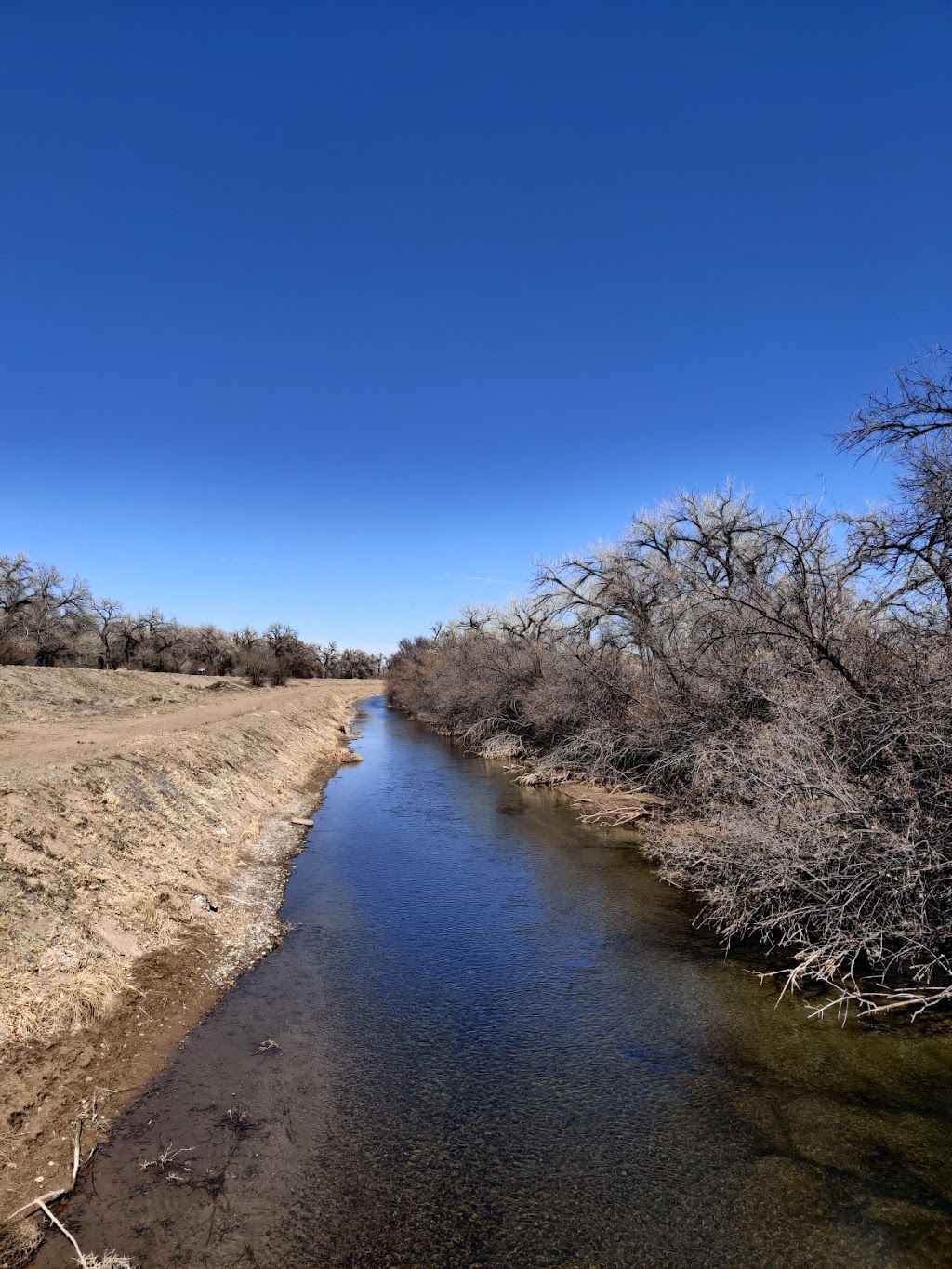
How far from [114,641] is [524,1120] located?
71.2m

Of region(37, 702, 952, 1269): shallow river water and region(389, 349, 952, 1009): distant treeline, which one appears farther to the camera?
region(389, 349, 952, 1009): distant treeline

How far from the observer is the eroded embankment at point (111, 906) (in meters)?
5.84

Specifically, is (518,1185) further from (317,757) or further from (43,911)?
(317,757)

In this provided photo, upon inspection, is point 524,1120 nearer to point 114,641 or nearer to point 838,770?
point 838,770

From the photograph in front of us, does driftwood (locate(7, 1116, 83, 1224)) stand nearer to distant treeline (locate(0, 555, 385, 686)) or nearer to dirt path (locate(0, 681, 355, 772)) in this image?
dirt path (locate(0, 681, 355, 772))

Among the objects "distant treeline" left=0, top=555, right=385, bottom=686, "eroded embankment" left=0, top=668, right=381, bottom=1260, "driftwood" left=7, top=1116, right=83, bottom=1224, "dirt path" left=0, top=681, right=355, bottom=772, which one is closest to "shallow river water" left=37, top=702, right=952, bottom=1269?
"driftwood" left=7, top=1116, right=83, bottom=1224

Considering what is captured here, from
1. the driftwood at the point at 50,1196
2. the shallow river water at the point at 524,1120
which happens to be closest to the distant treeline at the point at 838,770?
the shallow river water at the point at 524,1120

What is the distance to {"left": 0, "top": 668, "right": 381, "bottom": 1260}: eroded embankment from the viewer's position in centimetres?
584

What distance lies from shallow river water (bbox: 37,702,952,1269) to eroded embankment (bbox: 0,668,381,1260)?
1.68 feet

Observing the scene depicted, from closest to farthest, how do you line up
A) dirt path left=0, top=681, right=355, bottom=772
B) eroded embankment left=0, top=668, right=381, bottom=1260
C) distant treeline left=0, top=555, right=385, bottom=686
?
eroded embankment left=0, top=668, right=381, bottom=1260 < dirt path left=0, top=681, right=355, bottom=772 < distant treeline left=0, top=555, right=385, bottom=686

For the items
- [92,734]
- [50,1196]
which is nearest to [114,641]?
[92,734]

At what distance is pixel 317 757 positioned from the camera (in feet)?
92.0

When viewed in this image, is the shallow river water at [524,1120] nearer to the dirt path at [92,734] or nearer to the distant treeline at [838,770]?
the distant treeline at [838,770]

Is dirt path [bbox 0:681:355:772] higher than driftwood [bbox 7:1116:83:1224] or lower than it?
higher
